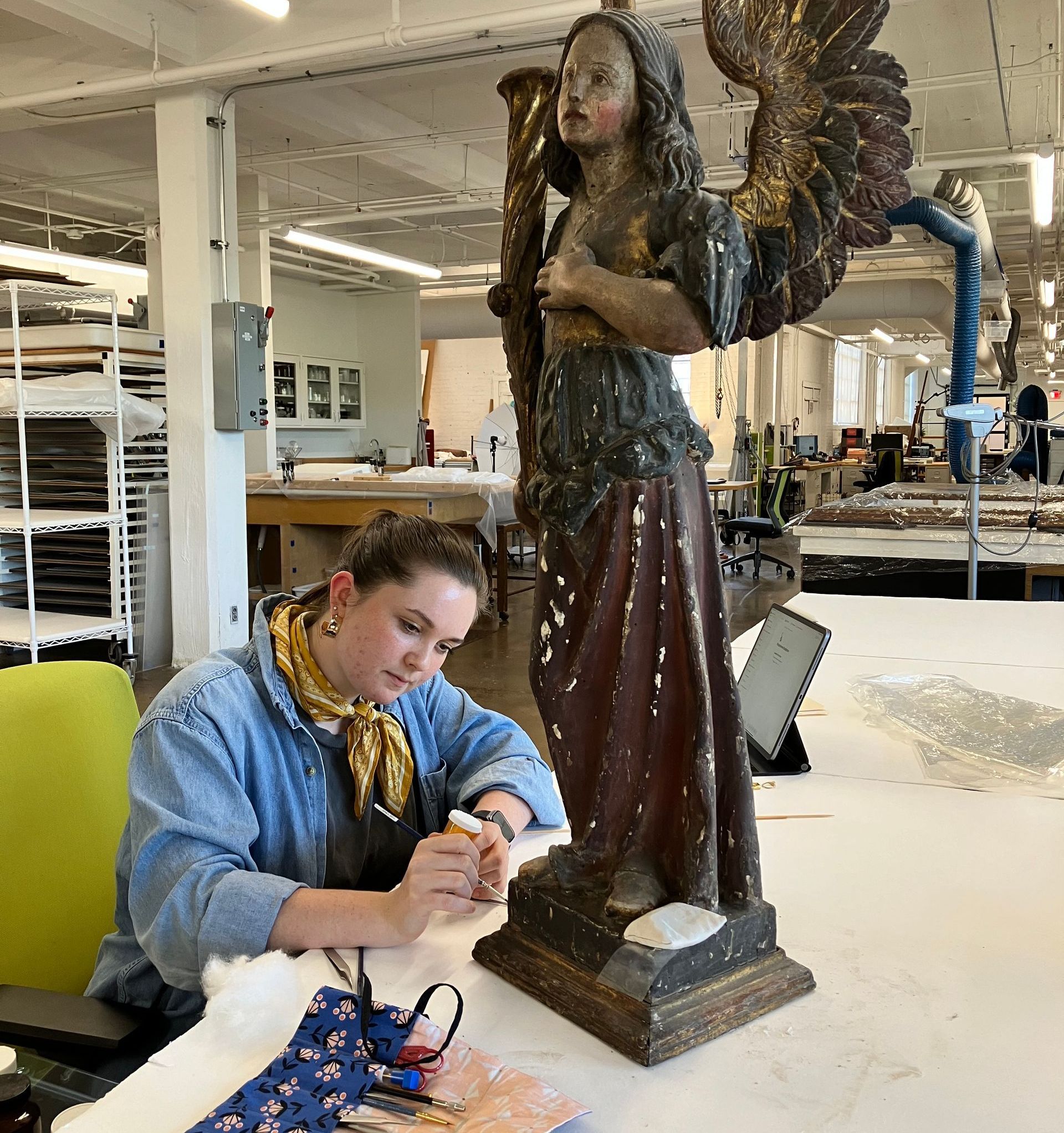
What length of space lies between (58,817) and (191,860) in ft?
1.50

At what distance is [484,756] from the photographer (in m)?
1.66

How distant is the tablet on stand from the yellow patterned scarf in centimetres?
61

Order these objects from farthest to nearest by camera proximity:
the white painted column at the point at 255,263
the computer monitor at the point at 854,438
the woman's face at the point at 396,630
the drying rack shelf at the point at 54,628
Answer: the computer monitor at the point at 854,438 → the white painted column at the point at 255,263 → the drying rack shelf at the point at 54,628 → the woman's face at the point at 396,630

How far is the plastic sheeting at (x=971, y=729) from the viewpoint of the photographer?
182cm

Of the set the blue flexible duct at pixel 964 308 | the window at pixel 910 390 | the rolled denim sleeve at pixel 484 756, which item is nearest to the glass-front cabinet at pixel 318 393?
the blue flexible duct at pixel 964 308

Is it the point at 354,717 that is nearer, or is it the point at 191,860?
the point at 191,860

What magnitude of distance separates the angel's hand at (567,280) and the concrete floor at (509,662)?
2.65 m

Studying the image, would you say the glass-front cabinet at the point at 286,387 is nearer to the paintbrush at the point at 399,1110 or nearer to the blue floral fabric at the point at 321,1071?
the blue floral fabric at the point at 321,1071

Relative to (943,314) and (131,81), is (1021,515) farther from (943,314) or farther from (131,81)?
(943,314)

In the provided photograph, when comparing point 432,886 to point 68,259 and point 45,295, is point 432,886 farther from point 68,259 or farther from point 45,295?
point 68,259

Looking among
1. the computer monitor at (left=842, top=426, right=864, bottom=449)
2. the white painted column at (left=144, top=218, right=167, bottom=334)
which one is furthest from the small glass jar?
the computer monitor at (left=842, top=426, right=864, bottom=449)

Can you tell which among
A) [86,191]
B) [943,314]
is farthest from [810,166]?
[943,314]

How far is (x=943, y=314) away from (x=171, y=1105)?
14.7 m

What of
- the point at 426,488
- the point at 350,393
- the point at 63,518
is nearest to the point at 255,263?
the point at 426,488
